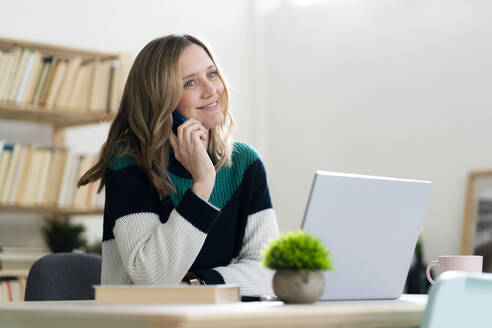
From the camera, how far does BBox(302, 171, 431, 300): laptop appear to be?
1.16m

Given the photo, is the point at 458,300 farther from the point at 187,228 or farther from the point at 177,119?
the point at 177,119

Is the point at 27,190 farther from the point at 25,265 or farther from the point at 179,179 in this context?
the point at 179,179

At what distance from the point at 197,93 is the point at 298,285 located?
0.94 metres

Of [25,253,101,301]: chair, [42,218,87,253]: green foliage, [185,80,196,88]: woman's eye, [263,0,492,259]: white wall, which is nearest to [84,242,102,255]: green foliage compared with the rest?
[42,218,87,253]: green foliage

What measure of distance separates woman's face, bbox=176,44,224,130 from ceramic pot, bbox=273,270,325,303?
35.0 inches

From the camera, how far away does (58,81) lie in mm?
3641

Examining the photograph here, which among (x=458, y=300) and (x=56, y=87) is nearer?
(x=458, y=300)

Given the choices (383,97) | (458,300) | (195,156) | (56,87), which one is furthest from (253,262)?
(383,97)

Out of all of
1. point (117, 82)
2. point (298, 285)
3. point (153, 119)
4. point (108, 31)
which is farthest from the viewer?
point (108, 31)

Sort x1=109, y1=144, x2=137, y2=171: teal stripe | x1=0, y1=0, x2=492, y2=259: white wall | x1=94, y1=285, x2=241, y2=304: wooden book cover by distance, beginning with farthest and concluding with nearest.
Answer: x1=0, y1=0, x2=492, y2=259: white wall, x1=109, y1=144, x2=137, y2=171: teal stripe, x1=94, y1=285, x2=241, y2=304: wooden book cover

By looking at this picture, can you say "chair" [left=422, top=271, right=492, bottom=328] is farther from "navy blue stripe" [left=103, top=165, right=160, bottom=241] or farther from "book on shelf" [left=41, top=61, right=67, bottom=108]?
"book on shelf" [left=41, top=61, right=67, bottom=108]

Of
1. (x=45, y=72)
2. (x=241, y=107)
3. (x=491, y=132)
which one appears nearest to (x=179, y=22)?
(x=241, y=107)

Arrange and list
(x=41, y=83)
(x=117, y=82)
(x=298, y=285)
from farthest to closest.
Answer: (x=117, y=82)
(x=41, y=83)
(x=298, y=285)

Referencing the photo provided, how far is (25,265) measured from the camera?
3473 millimetres
